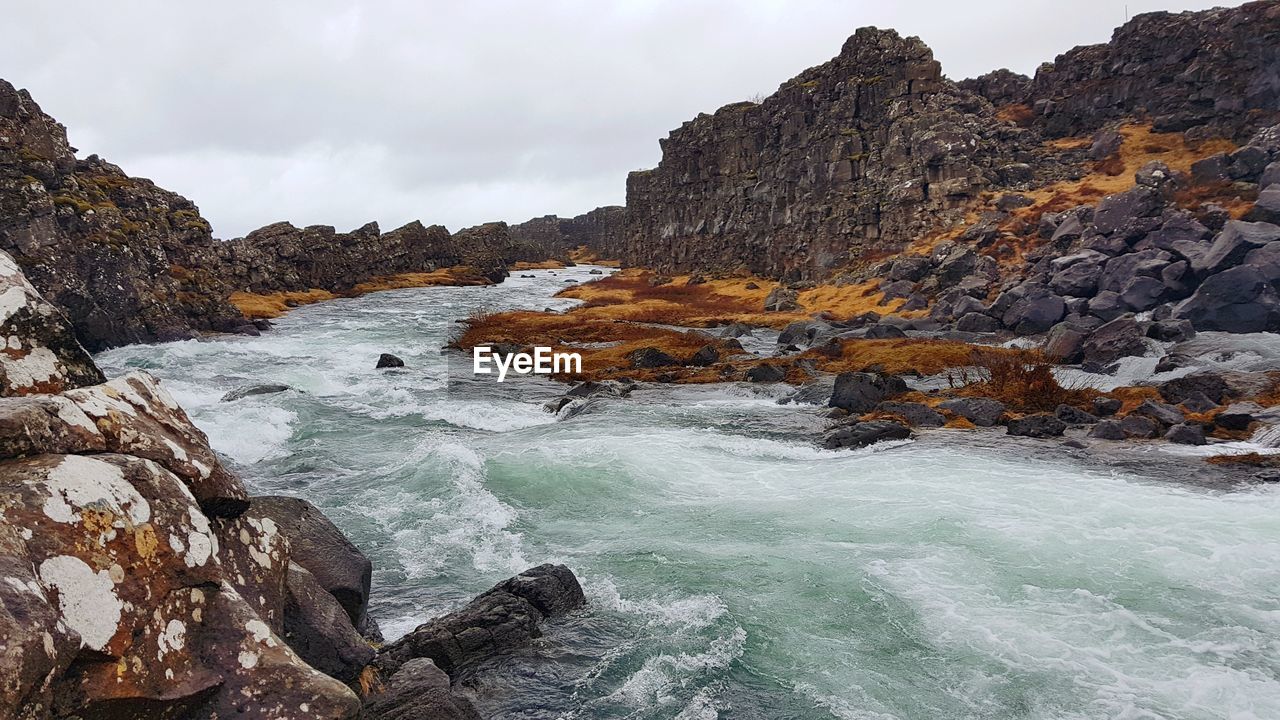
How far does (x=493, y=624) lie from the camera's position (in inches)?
357

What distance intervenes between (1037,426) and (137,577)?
21.2 m

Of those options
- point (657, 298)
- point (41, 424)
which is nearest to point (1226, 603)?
point (41, 424)

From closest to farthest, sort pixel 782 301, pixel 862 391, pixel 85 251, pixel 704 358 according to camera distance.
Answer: pixel 862 391 → pixel 704 358 → pixel 85 251 → pixel 782 301

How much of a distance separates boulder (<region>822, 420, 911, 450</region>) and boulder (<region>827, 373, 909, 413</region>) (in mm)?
3308

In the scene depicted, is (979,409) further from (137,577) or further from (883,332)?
(137,577)

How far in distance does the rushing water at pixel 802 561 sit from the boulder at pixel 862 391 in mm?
1763

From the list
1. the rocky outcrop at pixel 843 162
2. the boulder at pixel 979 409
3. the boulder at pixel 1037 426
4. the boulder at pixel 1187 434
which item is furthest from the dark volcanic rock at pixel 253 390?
the rocky outcrop at pixel 843 162

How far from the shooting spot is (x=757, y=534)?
44.7 feet

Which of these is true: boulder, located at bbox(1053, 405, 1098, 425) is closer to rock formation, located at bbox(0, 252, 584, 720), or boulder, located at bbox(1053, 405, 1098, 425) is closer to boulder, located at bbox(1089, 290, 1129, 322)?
boulder, located at bbox(1089, 290, 1129, 322)

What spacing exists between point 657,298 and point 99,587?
7713cm

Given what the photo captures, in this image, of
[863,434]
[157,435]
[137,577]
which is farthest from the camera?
[863,434]

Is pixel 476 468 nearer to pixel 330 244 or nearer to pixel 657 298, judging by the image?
pixel 657 298

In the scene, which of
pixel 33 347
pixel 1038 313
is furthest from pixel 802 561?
pixel 1038 313

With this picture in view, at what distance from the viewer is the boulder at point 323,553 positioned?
7.82 metres
